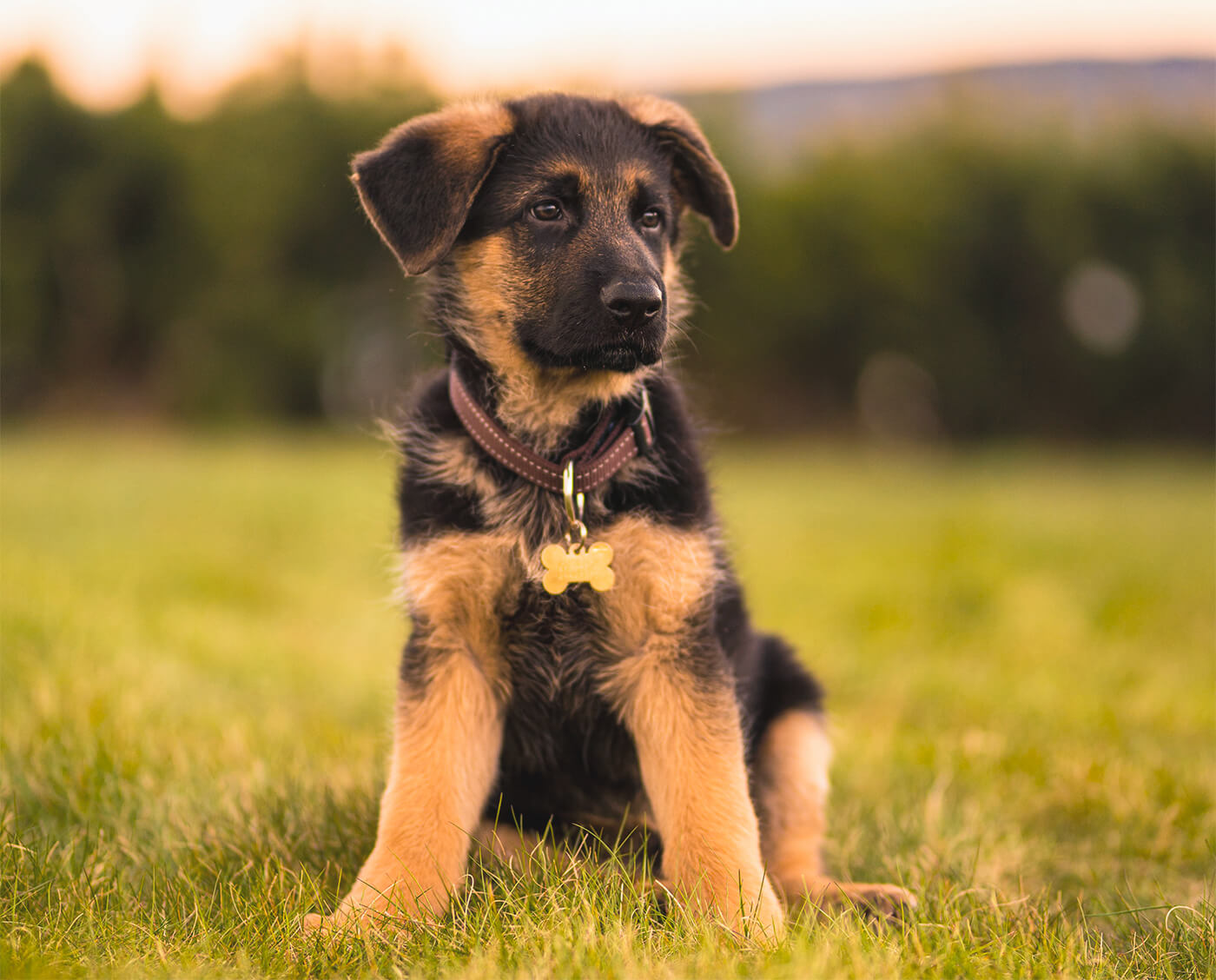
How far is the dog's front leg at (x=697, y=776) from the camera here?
3.29 meters

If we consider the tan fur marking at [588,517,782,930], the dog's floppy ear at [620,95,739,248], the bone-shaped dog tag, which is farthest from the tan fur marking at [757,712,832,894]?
the dog's floppy ear at [620,95,739,248]

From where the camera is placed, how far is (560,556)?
11.1 feet

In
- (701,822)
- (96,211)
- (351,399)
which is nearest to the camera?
(701,822)

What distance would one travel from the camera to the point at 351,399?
30.6 meters

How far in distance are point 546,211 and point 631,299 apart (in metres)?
0.54

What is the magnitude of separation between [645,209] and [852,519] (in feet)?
40.6

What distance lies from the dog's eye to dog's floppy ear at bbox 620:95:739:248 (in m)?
0.53

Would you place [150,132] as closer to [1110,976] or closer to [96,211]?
[96,211]

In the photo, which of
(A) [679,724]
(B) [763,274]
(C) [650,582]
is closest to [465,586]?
(C) [650,582]

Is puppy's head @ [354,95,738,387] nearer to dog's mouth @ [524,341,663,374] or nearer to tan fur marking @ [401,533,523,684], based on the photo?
dog's mouth @ [524,341,663,374]

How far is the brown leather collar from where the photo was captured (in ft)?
11.7

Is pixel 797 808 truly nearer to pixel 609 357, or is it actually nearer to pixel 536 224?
pixel 609 357

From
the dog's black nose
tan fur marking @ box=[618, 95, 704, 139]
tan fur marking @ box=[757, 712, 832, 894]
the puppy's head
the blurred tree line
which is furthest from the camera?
the blurred tree line

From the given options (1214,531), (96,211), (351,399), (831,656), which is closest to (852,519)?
(1214,531)
